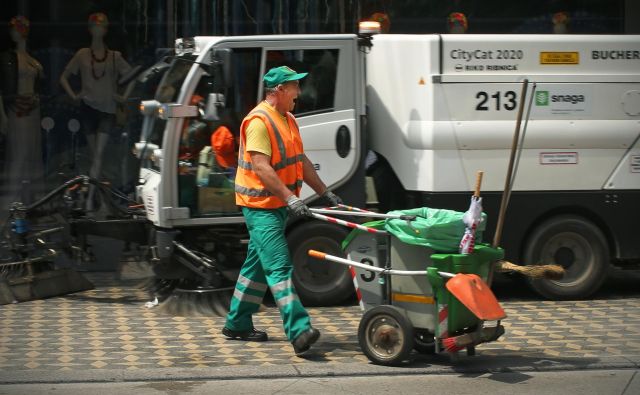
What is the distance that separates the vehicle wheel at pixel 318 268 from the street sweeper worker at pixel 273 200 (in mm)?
1393

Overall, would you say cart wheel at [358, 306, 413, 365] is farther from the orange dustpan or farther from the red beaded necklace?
the red beaded necklace

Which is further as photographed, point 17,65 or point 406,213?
point 17,65

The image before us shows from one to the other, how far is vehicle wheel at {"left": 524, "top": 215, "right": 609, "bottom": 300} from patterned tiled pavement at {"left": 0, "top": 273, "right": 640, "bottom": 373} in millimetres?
142

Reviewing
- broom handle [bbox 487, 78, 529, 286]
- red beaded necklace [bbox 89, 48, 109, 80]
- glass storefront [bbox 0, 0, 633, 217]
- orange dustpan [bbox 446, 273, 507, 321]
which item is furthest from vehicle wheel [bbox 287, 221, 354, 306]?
red beaded necklace [bbox 89, 48, 109, 80]

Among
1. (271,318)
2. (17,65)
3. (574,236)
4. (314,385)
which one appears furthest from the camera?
(17,65)

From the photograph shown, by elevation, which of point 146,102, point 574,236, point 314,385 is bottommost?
point 314,385

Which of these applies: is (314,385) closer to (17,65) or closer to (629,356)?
(629,356)

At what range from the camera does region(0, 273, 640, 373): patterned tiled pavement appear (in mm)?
7480

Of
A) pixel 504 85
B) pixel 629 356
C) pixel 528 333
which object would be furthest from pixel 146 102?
pixel 629 356

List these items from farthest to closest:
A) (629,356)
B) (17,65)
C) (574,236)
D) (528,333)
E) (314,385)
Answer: (17,65), (574,236), (528,333), (629,356), (314,385)

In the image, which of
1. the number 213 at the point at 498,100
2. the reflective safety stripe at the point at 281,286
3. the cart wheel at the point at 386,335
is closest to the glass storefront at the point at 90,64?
the number 213 at the point at 498,100

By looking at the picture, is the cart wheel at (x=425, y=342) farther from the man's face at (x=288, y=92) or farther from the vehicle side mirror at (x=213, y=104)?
the vehicle side mirror at (x=213, y=104)

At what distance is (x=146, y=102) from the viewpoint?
9.27m

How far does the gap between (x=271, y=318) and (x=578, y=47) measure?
3.49m
